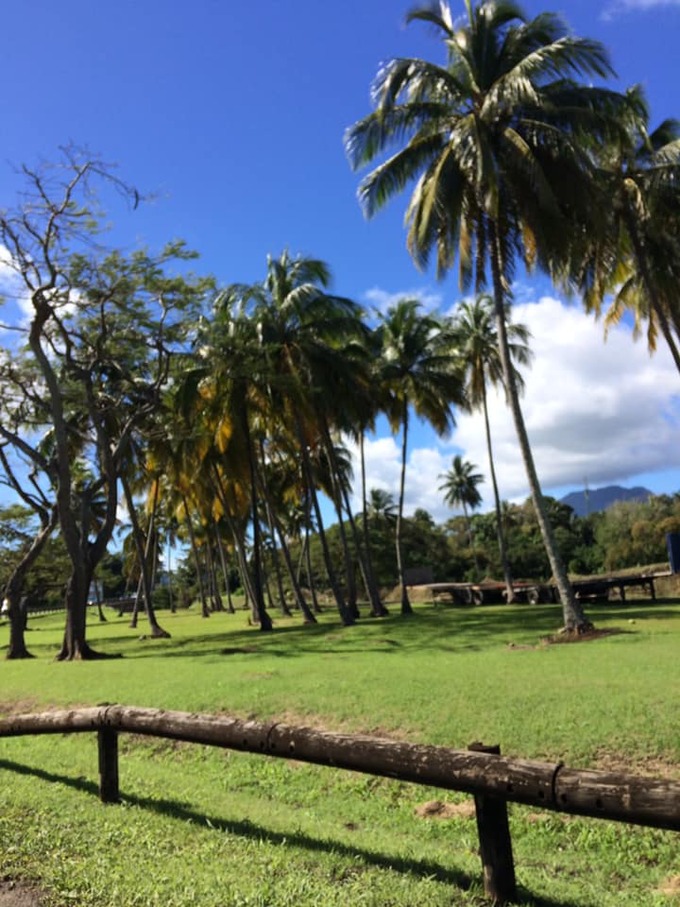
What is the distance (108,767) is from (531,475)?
39.8 feet

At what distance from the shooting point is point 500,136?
1616 centimetres

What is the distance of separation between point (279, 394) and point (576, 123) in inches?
488

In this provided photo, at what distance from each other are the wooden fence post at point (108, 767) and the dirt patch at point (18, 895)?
1.80 meters

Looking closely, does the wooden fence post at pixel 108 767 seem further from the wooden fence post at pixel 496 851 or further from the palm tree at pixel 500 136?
the palm tree at pixel 500 136

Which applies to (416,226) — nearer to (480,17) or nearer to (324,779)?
(480,17)

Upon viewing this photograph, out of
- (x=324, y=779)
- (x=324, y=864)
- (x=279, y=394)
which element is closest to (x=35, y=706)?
(x=324, y=779)

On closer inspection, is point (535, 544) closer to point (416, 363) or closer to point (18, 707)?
point (416, 363)

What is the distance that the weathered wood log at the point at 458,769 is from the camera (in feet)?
10.3

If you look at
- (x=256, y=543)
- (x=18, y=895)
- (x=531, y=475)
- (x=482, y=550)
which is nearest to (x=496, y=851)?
(x=18, y=895)

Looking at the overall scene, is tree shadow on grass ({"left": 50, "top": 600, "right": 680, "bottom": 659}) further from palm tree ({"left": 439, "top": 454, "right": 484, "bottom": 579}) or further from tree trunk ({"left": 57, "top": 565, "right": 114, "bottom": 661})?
palm tree ({"left": 439, "top": 454, "right": 484, "bottom": 579})

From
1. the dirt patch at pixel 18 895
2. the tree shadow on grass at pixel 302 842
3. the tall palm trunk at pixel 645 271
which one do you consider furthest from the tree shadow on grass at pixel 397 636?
the dirt patch at pixel 18 895

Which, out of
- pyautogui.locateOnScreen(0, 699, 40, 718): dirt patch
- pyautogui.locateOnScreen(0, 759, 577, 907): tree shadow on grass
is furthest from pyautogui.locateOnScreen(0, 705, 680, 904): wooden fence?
pyautogui.locateOnScreen(0, 699, 40, 718): dirt patch

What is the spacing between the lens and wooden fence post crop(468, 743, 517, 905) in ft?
12.0

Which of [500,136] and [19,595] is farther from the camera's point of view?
[19,595]
